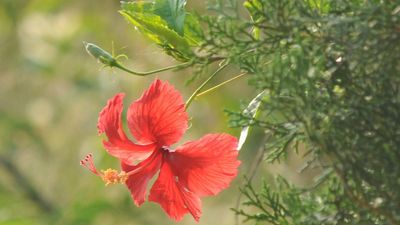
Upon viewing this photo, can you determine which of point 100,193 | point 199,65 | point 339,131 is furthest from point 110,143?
point 100,193

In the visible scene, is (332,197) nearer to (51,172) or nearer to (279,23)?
(279,23)

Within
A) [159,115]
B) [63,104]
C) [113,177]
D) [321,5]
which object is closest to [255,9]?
[321,5]

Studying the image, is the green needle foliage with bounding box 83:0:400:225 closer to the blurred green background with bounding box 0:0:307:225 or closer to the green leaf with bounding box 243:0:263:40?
the green leaf with bounding box 243:0:263:40

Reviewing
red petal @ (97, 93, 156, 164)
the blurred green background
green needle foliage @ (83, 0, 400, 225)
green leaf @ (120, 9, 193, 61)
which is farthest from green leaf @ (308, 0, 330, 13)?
the blurred green background

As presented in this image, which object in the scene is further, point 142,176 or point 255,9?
point 142,176

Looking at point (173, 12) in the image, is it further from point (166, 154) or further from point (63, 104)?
point (63, 104)

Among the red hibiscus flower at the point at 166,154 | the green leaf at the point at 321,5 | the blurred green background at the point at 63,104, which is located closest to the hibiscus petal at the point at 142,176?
the red hibiscus flower at the point at 166,154

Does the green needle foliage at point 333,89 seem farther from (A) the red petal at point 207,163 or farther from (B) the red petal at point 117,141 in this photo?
(B) the red petal at point 117,141
